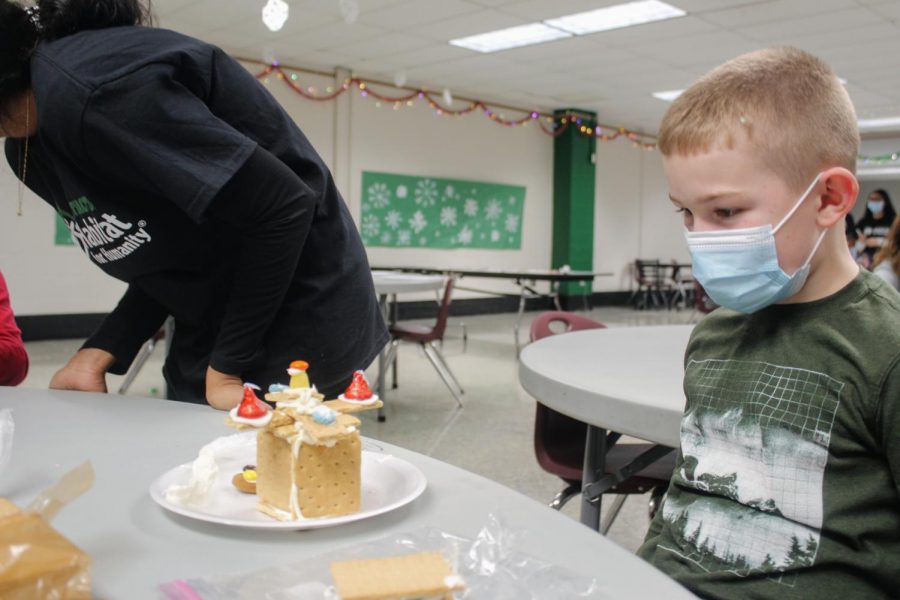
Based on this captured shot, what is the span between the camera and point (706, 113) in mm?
765

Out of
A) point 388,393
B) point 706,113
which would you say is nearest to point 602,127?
point 388,393

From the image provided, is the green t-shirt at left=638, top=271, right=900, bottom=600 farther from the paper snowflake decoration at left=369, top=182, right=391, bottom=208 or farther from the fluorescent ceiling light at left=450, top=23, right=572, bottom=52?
the paper snowflake decoration at left=369, top=182, right=391, bottom=208

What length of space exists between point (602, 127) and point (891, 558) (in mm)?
9512

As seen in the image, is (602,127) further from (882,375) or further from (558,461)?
(882,375)

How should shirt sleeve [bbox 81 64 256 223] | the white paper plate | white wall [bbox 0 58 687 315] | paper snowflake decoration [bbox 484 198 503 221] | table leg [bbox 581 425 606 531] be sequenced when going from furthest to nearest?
paper snowflake decoration [bbox 484 198 503 221] → white wall [bbox 0 58 687 315] → table leg [bbox 581 425 606 531] → shirt sleeve [bbox 81 64 256 223] → the white paper plate

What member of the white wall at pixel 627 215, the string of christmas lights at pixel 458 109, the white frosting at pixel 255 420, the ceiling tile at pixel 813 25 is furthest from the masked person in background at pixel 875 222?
the white frosting at pixel 255 420

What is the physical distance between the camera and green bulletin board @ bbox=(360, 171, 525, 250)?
294 inches

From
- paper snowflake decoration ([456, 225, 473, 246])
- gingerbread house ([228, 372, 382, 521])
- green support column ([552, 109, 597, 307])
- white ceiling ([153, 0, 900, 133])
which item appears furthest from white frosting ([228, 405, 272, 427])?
green support column ([552, 109, 597, 307])

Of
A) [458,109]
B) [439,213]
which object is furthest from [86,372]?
[458,109]

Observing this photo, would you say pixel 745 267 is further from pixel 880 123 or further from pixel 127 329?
pixel 880 123

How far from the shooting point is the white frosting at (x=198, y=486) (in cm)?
59

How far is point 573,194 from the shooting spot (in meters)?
9.08

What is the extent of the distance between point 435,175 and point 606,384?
7.09 metres

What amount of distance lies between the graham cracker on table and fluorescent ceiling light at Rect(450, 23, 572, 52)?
5.61 metres
